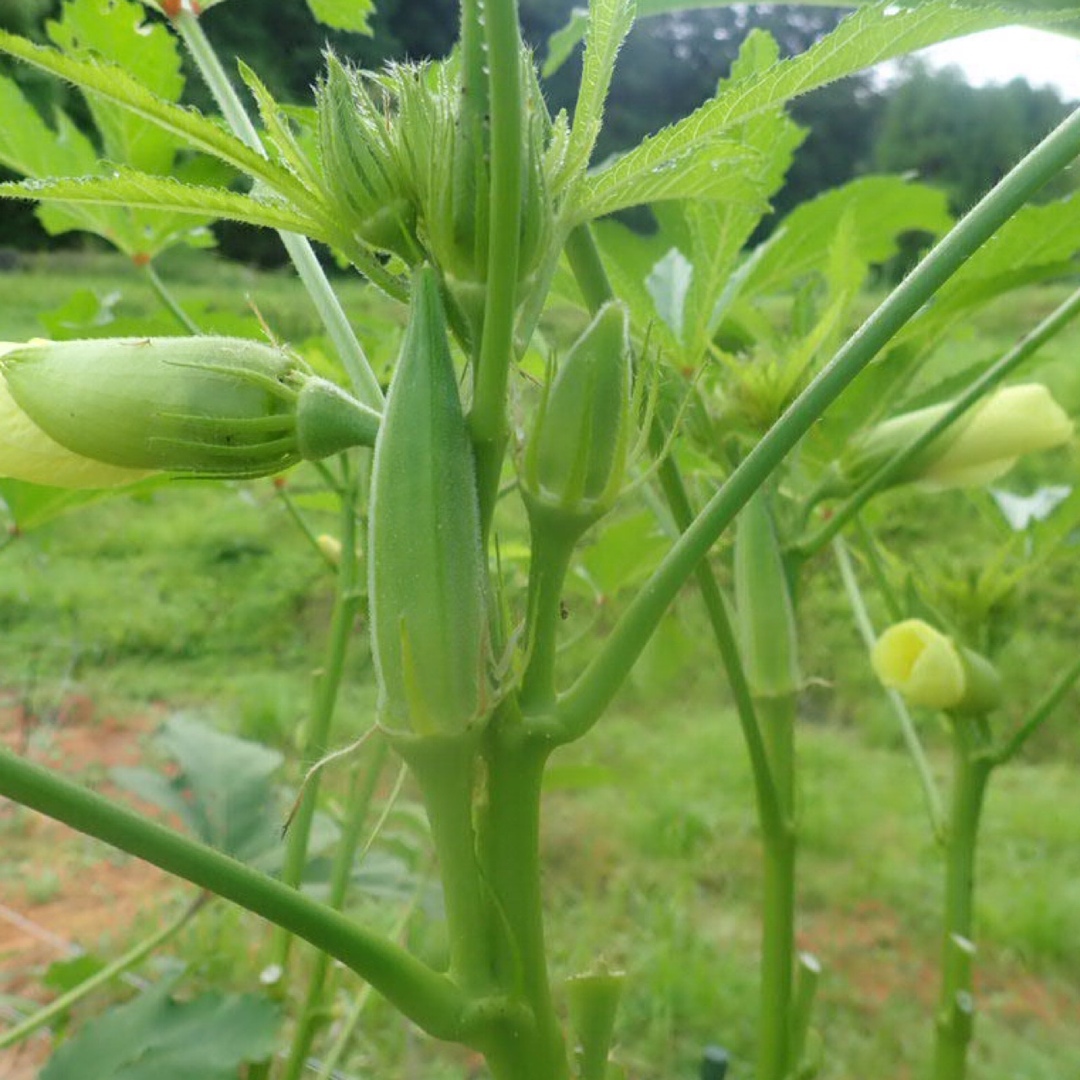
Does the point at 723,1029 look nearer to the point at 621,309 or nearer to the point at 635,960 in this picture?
the point at 635,960

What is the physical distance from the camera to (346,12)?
0.58 meters

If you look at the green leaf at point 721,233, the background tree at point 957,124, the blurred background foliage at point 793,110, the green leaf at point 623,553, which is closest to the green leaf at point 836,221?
the green leaf at point 721,233

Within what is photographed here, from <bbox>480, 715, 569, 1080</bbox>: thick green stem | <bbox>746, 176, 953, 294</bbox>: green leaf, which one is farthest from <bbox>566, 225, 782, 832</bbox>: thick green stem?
<bbox>746, 176, 953, 294</bbox>: green leaf

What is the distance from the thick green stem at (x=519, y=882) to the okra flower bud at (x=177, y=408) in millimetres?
97

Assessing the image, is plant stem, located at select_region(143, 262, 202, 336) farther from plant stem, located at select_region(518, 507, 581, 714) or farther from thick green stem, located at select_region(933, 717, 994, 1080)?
thick green stem, located at select_region(933, 717, 994, 1080)

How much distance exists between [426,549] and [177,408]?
8 centimetres

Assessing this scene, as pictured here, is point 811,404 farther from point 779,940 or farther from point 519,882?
point 779,940

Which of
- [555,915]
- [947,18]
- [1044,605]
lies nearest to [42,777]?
[947,18]

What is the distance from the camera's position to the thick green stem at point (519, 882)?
307 mm

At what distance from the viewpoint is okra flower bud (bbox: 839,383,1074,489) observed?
519mm

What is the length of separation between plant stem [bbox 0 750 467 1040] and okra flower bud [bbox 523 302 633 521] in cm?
12

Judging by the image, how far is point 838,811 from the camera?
6.19 feet

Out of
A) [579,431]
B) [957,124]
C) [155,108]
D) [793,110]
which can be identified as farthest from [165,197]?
[957,124]

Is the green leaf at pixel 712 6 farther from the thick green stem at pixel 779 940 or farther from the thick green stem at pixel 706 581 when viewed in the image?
the thick green stem at pixel 779 940
